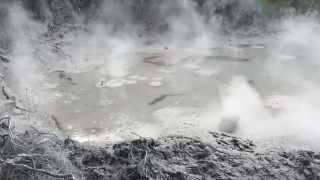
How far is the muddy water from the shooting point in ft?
22.8

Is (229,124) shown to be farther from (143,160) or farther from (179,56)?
(179,56)

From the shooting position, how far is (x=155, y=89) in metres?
8.24

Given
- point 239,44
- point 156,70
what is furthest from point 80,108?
point 239,44

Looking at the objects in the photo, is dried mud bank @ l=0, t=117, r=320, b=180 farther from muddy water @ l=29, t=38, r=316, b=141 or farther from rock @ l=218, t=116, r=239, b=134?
muddy water @ l=29, t=38, r=316, b=141

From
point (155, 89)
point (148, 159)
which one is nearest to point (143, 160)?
point (148, 159)

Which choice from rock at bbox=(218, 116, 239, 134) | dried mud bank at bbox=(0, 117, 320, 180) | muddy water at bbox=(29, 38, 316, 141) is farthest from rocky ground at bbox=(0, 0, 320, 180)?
muddy water at bbox=(29, 38, 316, 141)

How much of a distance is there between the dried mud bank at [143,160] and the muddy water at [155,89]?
0.69m

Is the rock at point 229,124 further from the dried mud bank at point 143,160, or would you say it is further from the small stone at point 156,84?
the small stone at point 156,84

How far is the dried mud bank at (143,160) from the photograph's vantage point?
5242 millimetres

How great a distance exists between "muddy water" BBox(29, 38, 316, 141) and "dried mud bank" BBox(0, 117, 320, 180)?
0.69m

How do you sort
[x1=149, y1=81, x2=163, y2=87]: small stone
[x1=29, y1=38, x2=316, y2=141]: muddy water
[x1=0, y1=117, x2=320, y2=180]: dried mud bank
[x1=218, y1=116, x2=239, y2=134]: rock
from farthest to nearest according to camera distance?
[x1=149, y1=81, x2=163, y2=87]: small stone < [x1=29, y1=38, x2=316, y2=141]: muddy water < [x1=218, y1=116, x2=239, y2=134]: rock < [x1=0, y1=117, x2=320, y2=180]: dried mud bank

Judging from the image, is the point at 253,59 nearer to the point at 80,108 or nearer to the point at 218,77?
the point at 218,77

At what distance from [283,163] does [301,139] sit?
2.83ft

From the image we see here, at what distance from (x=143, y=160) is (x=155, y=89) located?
123 inches
